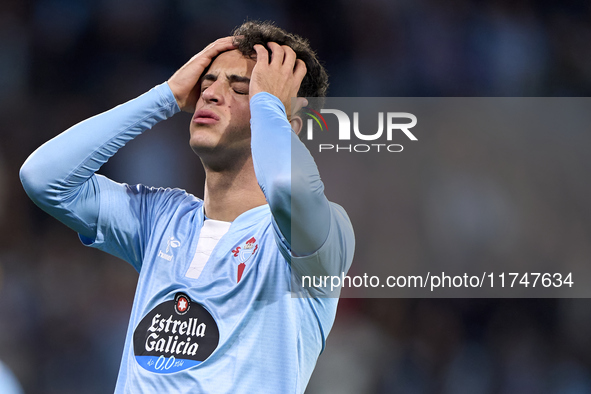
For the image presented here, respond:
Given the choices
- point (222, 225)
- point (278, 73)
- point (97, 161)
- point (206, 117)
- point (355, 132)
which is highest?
point (355, 132)

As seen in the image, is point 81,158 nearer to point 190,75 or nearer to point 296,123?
point 190,75

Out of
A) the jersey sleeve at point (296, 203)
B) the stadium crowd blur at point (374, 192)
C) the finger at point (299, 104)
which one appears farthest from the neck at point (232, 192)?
the stadium crowd blur at point (374, 192)

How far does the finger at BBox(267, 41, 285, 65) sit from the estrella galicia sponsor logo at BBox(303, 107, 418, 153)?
0.39m

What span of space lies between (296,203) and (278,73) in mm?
584

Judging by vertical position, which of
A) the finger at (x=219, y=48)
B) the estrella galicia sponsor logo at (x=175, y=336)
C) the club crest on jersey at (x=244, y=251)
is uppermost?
the finger at (x=219, y=48)

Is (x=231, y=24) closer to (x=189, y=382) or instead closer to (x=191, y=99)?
(x=191, y=99)

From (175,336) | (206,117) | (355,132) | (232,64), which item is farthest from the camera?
(355,132)

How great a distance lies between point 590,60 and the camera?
3.83 m

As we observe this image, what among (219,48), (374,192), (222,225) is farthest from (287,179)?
(374,192)

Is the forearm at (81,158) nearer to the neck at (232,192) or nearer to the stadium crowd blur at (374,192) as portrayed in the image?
the neck at (232,192)

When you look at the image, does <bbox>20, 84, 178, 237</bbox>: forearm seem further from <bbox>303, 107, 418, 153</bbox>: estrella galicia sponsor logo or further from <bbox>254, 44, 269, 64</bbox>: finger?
<bbox>303, 107, 418, 153</bbox>: estrella galicia sponsor logo

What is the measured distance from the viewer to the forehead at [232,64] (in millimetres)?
2084

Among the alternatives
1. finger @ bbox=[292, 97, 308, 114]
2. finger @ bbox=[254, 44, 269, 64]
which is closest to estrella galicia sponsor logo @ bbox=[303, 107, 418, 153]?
finger @ bbox=[292, 97, 308, 114]

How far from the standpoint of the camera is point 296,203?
1.51 metres
